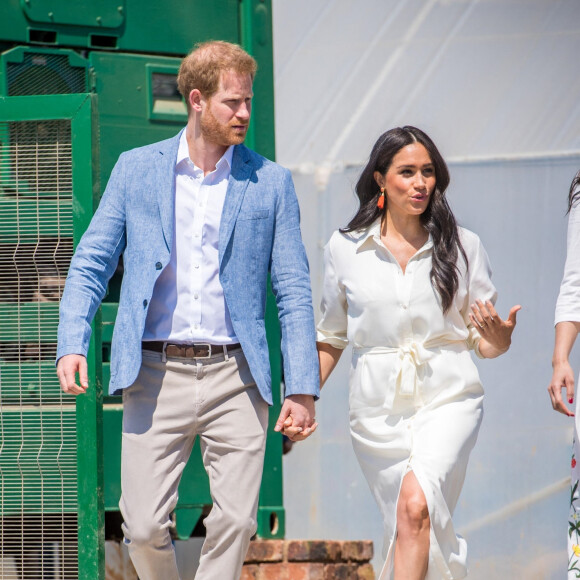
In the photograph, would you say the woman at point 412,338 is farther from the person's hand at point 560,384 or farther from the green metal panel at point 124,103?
the green metal panel at point 124,103

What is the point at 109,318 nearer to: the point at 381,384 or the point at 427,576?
the point at 381,384

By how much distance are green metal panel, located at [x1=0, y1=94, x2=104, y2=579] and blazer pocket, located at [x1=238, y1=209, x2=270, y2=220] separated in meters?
0.87

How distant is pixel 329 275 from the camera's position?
4.45 meters

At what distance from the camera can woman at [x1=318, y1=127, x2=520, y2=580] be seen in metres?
4.03

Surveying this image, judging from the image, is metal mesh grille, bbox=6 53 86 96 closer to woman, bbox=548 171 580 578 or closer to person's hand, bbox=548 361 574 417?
woman, bbox=548 171 580 578

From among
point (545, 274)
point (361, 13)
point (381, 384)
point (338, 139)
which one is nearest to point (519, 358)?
point (545, 274)

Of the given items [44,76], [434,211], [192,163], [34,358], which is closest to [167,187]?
[192,163]

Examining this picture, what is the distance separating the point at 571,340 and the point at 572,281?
0.65 feet

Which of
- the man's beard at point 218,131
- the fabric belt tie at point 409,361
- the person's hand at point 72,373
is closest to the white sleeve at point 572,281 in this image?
the fabric belt tie at point 409,361

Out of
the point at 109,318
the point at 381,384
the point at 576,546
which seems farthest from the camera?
the point at 109,318

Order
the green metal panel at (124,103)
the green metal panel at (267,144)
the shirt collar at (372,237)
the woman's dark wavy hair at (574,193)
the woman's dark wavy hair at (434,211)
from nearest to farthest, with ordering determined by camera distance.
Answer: the woman's dark wavy hair at (574,193)
the woman's dark wavy hair at (434,211)
the shirt collar at (372,237)
the green metal panel at (124,103)
the green metal panel at (267,144)

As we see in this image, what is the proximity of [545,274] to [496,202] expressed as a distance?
0.47 meters

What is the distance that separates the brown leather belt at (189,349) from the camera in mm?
3928

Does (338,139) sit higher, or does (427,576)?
(338,139)
